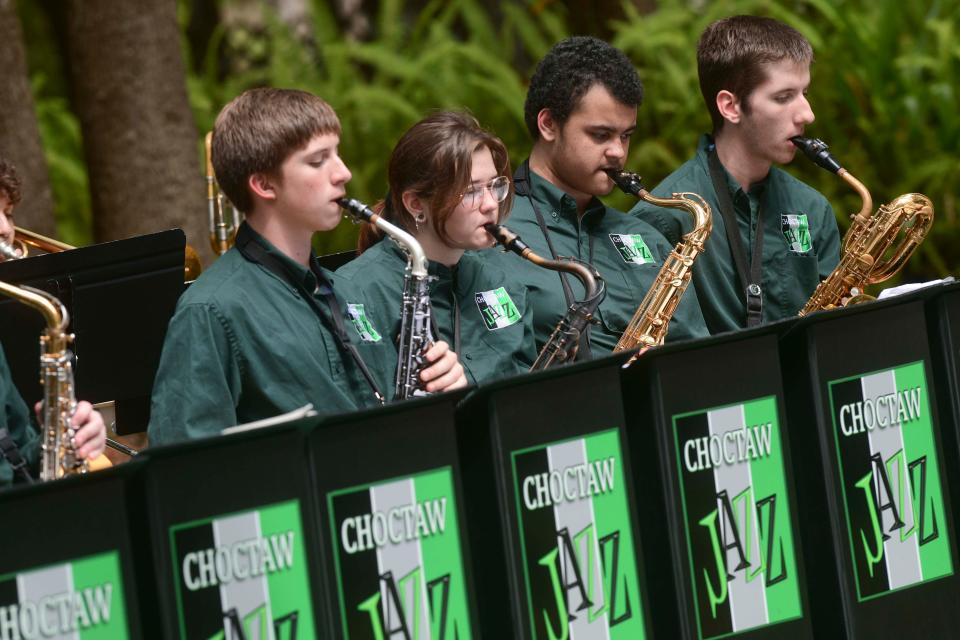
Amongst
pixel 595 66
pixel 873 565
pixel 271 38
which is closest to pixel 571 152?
pixel 595 66

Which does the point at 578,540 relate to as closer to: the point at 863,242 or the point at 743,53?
the point at 863,242

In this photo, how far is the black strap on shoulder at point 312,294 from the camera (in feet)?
13.1

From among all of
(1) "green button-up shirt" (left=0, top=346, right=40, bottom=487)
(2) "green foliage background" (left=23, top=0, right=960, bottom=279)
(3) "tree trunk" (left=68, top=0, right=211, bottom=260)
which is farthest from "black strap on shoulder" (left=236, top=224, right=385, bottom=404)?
(2) "green foliage background" (left=23, top=0, right=960, bottom=279)

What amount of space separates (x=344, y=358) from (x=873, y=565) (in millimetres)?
1632

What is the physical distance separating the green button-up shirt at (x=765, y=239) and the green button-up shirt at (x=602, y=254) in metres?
0.22

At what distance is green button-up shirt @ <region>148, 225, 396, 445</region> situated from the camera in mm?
3725

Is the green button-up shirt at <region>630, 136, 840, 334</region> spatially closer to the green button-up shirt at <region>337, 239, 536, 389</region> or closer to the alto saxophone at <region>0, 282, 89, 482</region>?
the green button-up shirt at <region>337, 239, 536, 389</region>

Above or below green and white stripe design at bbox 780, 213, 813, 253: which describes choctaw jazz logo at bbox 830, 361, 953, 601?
below

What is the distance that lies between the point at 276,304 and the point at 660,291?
1.54 metres

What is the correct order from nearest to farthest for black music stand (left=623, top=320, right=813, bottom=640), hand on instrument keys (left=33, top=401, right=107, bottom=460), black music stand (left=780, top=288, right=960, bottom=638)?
black music stand (left=623, top=320, right=813, bottom=640), hand on instrument keys (left=33, top=401, right=107, bottom=460), black music stand (left=780, top=288, right=960, bottom=638)

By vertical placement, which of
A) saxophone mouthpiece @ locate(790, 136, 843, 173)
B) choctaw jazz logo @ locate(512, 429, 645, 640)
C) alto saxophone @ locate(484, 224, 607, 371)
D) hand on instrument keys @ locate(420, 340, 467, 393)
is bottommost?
choctaw jazz logo @ locate(512, 429, 645, 640)

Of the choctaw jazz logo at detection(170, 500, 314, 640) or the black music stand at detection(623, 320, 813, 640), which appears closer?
the choctaw jazz logo at detection(170, 500, 314, 640)

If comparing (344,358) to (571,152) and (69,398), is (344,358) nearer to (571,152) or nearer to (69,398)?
(69,398)

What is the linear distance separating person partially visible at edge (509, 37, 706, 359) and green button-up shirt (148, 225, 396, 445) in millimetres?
1106
